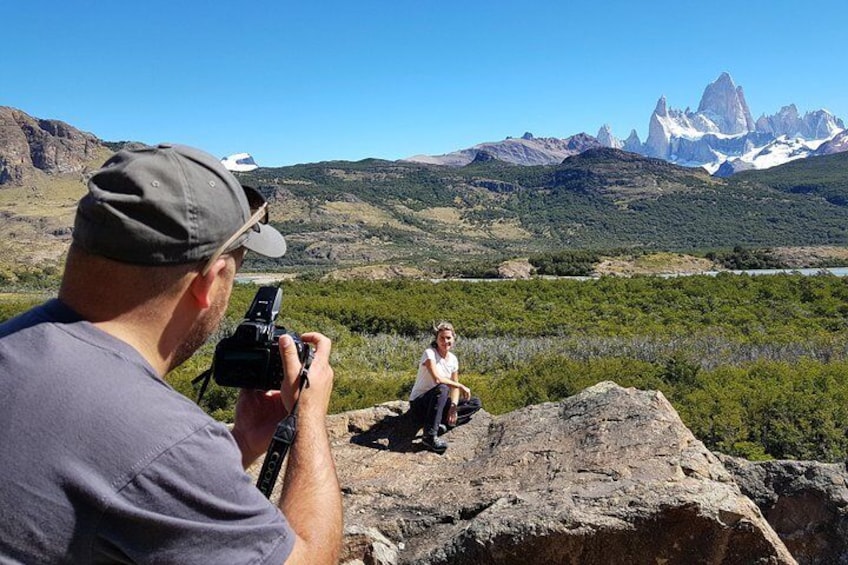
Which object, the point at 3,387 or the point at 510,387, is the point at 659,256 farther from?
the point at 3,387

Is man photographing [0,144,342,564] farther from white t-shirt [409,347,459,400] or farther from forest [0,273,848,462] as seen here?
forest [0,273,848,462]

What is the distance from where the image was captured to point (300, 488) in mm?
1718

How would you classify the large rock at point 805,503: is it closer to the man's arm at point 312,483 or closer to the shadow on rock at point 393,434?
the shadow on rock at point 393,434

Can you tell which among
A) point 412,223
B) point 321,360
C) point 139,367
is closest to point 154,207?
point 139,367

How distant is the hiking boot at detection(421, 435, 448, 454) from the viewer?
660 centimetres

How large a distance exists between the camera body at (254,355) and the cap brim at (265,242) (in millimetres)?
255

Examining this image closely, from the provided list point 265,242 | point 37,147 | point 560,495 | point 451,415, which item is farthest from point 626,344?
point 37,147

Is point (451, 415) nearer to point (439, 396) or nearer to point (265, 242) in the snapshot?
point (439, 396)

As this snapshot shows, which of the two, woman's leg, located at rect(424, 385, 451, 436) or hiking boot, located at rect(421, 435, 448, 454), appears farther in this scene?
woman's leg, located at rect(424, 385, 451, 436)

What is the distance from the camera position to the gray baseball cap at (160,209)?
151 centimetres

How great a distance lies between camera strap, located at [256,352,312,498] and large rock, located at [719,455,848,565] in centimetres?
522

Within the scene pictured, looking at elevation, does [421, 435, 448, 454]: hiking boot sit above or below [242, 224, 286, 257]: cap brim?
below

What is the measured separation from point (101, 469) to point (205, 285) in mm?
495

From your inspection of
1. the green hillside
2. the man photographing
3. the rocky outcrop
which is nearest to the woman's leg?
the man photographing
